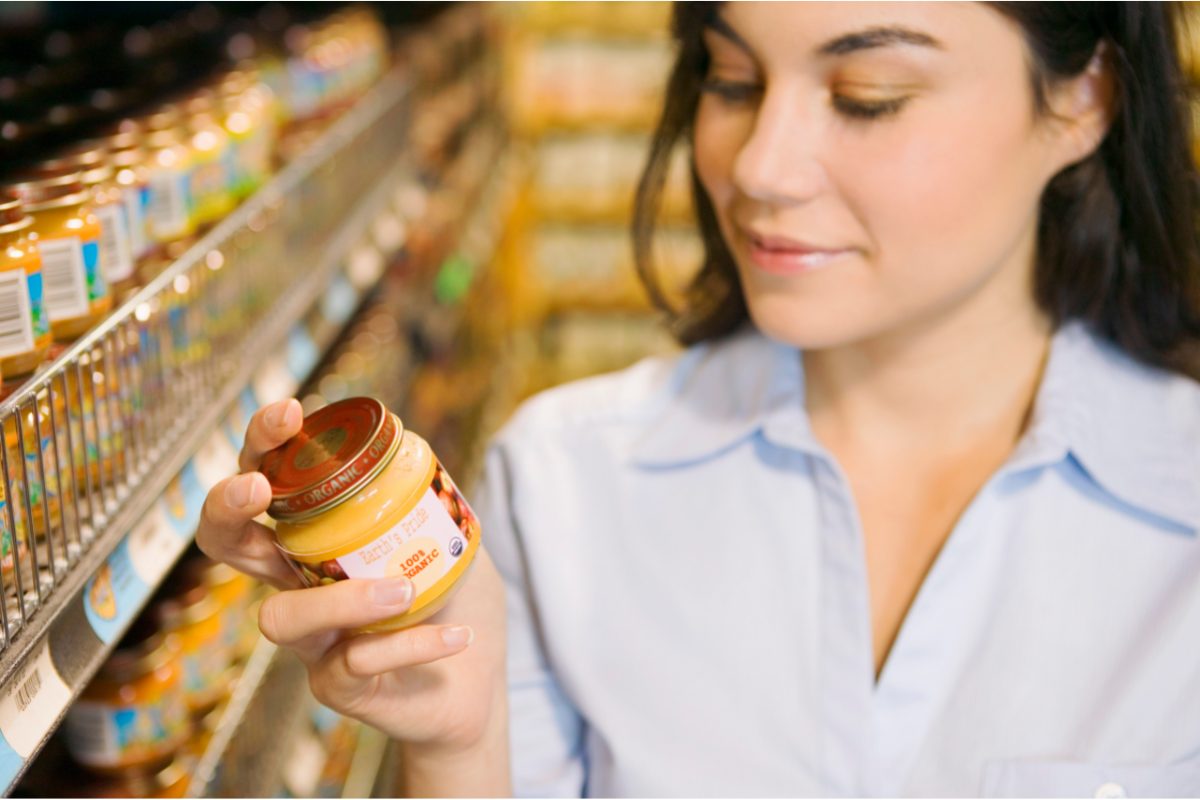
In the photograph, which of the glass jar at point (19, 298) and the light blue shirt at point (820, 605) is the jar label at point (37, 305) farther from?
the light blue shirt at point (820, 605)

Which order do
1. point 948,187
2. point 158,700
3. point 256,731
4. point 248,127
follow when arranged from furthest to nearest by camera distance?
point 256,731 → point 248,127 → point 158,700 → point 948,187

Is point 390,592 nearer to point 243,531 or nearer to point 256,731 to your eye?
point 243,531

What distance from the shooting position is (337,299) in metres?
2.07

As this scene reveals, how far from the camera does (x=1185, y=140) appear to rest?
1338 mm

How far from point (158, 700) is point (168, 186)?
0.54 metres

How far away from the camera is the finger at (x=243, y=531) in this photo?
872 millimetres

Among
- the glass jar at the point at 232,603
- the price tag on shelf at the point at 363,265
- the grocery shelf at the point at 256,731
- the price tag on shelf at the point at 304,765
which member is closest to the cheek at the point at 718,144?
the glass jar at the point at 232,603

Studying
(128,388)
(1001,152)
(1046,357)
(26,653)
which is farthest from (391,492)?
(1046,357)

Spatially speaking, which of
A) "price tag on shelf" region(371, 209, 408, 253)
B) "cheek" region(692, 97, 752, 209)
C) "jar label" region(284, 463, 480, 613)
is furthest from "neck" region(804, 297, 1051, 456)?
"price tag on shelf" region(371, 209, 408, 253)

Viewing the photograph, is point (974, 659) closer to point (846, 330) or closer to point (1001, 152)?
point (846, 330)

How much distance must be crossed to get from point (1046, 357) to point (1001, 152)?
33 cm

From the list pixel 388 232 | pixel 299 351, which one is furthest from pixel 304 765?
pixel 388 232

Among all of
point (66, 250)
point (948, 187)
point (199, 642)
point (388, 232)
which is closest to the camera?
point (66, 250)

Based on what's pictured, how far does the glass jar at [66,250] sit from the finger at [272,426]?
0.19 m
